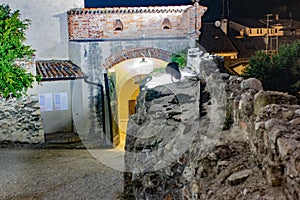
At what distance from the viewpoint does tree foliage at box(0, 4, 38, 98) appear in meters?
12.6

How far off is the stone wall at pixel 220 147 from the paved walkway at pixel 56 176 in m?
1.34

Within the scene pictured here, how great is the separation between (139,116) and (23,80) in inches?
245

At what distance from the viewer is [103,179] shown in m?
9.73

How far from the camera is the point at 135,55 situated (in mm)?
15594

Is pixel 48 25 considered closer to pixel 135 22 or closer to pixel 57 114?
pixel 135 22

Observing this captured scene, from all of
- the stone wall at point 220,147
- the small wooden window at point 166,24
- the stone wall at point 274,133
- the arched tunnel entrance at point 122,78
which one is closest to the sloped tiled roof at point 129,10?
the small wooden window at point 166,24

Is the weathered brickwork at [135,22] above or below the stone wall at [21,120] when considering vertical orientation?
above

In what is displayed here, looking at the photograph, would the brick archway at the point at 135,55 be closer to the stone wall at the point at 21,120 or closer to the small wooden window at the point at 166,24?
the small wooden window at the point at 166,24

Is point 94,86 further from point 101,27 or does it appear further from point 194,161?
point 194,161

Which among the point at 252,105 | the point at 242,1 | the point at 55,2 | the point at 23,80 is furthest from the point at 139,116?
the point at 242,1

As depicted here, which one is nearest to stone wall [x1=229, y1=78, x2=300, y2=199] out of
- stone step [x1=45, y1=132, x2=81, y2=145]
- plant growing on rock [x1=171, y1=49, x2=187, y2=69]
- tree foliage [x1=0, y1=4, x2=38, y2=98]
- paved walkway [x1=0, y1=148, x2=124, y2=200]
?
paved walkway [x1=0, y1=148, x2=124, y2=200]

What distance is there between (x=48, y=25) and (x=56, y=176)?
8220 mm

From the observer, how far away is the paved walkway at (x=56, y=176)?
8.97m

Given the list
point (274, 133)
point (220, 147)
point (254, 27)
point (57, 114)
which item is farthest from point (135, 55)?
point (254, 27)
